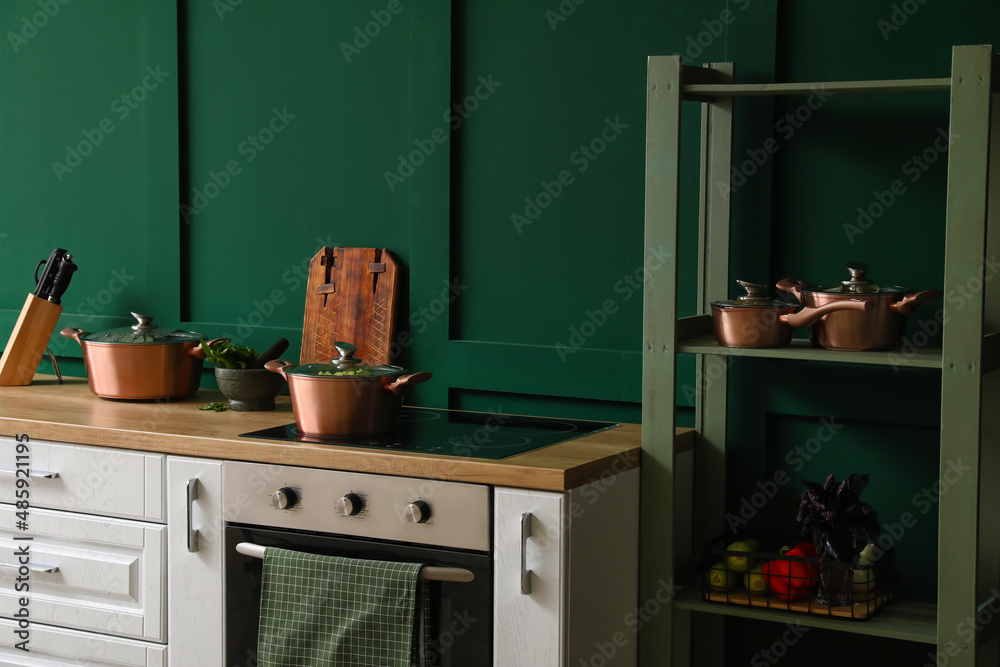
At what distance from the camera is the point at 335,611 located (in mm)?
2166

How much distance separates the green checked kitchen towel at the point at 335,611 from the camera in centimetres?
211

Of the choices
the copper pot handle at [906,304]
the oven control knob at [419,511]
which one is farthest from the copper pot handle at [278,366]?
the copper pot handle at [906,304]

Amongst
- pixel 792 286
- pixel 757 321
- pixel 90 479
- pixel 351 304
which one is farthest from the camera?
pixel 351 304

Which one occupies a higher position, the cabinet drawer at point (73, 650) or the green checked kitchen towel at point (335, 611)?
the green checked kitchen towel at point (335, 611)

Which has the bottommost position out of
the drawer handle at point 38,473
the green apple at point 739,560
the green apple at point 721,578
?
the green apple at point 721,578

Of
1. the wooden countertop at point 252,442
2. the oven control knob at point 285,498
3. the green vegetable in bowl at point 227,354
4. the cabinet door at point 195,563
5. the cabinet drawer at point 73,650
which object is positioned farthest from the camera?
the green vegetable in bowl at point 227,354

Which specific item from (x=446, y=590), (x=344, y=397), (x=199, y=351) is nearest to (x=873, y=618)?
(x=446, y=590)

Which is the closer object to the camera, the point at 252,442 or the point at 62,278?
the point at 252,442

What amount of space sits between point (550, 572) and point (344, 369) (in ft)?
2.20

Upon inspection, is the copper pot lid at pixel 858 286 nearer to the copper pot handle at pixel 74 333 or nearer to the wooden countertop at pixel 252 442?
the wooden countertop at pixel 252 442

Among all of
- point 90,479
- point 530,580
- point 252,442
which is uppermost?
point 252,442

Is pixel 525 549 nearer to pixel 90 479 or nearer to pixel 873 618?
pixel 873 618

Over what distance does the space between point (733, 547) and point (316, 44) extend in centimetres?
172

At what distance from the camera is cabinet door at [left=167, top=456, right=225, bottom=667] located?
2342 mm
